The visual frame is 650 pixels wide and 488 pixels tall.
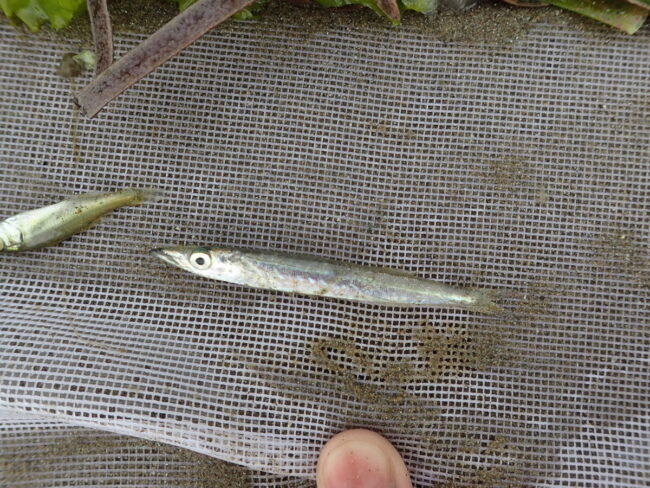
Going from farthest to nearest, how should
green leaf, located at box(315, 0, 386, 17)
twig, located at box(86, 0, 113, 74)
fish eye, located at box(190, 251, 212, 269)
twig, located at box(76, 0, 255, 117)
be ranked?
green leaf, located at box(315, 0, 386, 17)
fish eye, located at box(190, 251, 212, 269)
twig, located at box(86, 0, 113, 74)
twig, located at box(76, 0, 255, 117)

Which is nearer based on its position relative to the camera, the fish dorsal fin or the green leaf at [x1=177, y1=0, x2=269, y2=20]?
the fish dorsal fin

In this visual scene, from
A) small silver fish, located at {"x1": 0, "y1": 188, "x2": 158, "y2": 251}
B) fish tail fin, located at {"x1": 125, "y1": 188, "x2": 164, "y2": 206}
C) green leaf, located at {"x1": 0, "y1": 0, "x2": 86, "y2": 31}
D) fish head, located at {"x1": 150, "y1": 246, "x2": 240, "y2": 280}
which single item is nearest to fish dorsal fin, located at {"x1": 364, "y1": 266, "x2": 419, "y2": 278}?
fish head, located at {"x1": 150, "y1": 246, "x2": 240, "y2": 280}

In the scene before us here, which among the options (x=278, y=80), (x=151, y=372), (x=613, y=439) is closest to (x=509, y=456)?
(x=613, y=439)

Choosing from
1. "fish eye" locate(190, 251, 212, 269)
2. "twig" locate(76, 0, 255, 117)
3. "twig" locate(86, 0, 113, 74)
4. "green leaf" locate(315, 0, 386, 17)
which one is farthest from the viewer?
"green leaf" locate(315, 0, 386, 17)

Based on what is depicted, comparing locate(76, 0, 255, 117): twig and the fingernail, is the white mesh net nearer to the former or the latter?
the fingernail

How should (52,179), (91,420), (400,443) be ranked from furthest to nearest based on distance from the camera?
(52,179)
(400,443)
(91,420)

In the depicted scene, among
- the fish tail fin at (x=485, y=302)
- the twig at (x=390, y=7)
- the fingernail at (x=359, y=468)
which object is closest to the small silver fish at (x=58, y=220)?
the twig at (x=390, y=7)

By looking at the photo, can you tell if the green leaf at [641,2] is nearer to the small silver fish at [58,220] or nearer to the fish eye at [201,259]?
the fish eye at [201,259]

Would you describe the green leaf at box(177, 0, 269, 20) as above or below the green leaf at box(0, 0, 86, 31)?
above

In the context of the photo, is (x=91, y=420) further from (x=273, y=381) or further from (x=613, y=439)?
(x=613, y=439)
